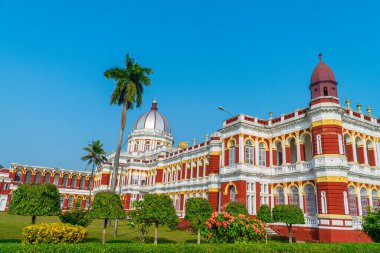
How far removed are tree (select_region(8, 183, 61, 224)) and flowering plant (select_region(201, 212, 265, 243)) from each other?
1032cm

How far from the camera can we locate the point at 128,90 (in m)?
34.0

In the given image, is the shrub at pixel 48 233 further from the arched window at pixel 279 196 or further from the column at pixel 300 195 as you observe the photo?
the arched window at pixel 279 196

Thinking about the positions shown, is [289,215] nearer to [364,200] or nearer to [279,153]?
[364,200]

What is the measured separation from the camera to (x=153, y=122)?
76812 mm

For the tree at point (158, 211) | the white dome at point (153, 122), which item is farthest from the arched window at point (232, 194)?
the white dome at point (153, 122)

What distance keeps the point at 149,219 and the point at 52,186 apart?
7023 mm

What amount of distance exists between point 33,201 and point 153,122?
58812mm

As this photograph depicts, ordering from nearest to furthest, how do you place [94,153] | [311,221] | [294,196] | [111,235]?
[311,221], [111,235], [294,196], [94,153]

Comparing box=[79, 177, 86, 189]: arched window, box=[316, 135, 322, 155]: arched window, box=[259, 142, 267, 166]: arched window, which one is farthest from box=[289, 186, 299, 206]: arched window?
box=[79, 177, 86, 189]: arched window

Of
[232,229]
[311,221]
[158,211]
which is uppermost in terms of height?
[158,211]

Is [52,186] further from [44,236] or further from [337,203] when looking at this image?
[337,203]

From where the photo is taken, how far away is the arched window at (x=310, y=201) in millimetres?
27655

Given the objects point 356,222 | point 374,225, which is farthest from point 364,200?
point 374,225

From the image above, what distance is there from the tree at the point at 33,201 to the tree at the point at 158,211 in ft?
19.6
